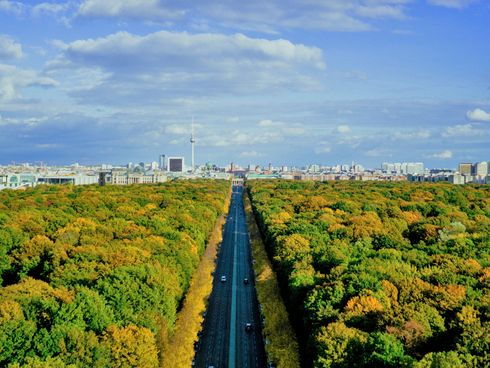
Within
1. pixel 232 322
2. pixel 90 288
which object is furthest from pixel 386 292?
pixel 90 288

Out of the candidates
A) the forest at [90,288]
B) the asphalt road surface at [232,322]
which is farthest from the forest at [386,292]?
the forest at [90,288]

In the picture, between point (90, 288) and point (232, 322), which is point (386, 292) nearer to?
point (232, 322)

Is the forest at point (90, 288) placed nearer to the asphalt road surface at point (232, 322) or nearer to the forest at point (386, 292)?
the asphalt road surface at point (232, 322)

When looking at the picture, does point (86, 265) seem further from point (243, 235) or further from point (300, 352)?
point (243, 235)

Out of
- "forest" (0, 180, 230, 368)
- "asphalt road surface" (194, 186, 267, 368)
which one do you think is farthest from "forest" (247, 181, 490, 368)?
"forest" (0, 180, 230, 368)

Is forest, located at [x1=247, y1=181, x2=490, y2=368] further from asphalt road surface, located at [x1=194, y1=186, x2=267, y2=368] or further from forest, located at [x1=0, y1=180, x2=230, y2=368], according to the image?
forest, located at [x1=0, y1=180, x2=230, y2=368]
